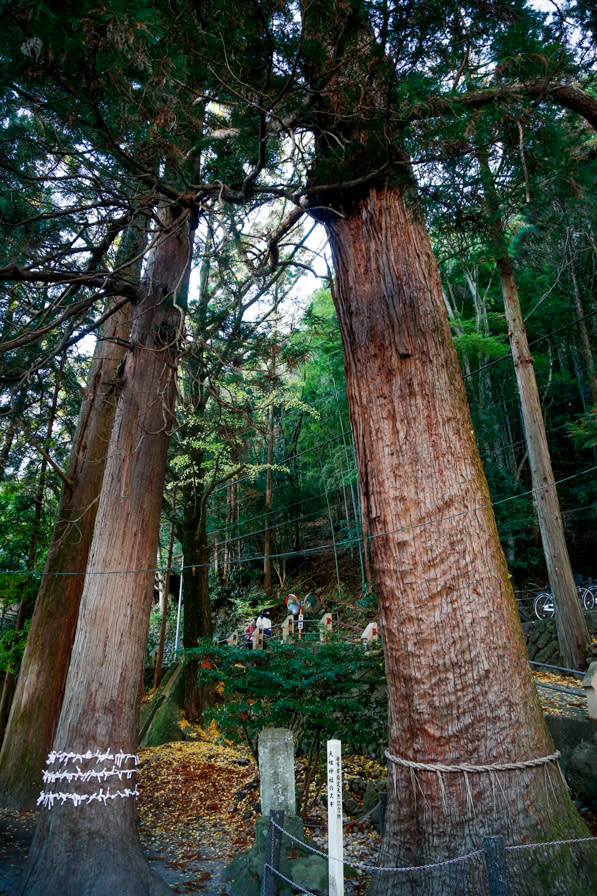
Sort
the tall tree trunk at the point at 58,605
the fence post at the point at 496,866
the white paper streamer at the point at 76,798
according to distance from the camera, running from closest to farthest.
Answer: the fence post at the point at 496,866, the white paper streamer at the point at 76,798, the tall tree trunk at the point at 58,605

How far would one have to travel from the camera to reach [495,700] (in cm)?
263

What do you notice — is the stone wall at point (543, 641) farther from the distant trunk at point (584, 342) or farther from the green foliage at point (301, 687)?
the distant trunk at point (584, 342)

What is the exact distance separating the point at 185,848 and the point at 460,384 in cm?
463

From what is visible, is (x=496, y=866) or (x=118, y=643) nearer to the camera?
(x=496, y=866)

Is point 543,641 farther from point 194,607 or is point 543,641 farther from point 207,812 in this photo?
point 207,812

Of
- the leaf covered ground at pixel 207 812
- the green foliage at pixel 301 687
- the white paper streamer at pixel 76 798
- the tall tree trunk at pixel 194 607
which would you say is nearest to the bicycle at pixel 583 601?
the leaf covered ground at pixel 207 812

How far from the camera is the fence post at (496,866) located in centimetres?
211

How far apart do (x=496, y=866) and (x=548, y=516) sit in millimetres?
7255

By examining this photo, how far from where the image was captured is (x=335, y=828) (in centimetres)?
258

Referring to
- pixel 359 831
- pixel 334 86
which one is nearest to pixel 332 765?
pixel 359 831

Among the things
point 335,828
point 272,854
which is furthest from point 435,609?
point 272,854

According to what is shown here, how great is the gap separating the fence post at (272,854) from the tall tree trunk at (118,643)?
1.19 meters

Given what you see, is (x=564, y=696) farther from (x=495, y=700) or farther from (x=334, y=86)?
(x=334, y=86)

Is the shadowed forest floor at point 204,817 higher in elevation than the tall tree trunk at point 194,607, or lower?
lower
